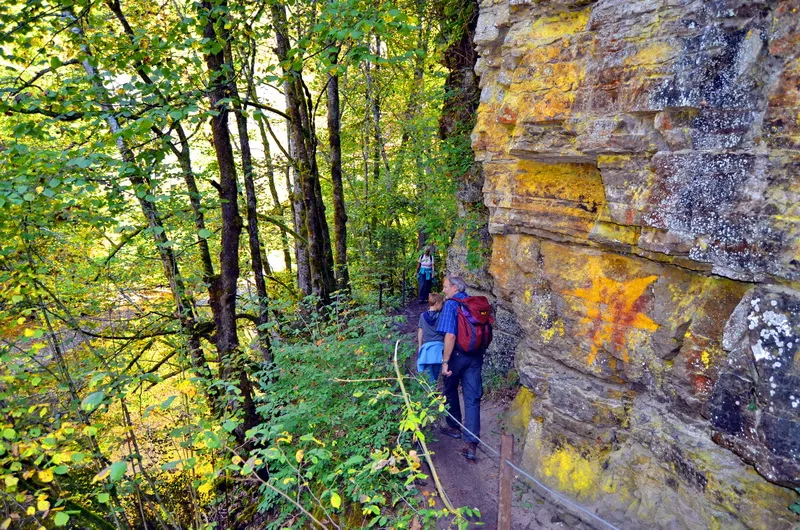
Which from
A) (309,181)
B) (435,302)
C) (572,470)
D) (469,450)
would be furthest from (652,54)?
(309,181)

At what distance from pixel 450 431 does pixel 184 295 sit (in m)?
4.40

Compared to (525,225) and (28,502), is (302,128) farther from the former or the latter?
(28,502)

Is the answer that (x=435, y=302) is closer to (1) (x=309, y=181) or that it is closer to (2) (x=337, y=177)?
(1) (x=309, y=181)

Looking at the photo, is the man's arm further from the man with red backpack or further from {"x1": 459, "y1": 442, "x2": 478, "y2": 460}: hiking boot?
{"x1": 459, "y1": 442, "x2": 478, "y2": 460}: hiking boot

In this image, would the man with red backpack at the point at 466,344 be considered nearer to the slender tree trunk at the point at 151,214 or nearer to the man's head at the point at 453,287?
the man's head at the point at 453,287

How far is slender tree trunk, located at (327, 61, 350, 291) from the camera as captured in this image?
35.6ft

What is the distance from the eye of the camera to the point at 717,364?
3930 millimetres

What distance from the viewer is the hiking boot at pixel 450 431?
6.55 meters

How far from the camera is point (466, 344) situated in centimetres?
584

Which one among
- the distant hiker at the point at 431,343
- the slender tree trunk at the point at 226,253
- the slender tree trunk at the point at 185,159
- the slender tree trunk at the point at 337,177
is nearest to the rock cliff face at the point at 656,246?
the distant hiker at the point at 431,343

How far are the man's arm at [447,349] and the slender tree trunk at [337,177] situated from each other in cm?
488

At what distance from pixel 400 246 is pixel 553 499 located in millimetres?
9280

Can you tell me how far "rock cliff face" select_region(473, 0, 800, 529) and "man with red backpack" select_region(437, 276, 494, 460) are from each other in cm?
62

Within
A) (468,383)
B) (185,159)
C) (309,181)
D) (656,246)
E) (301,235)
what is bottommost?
(468,383)
